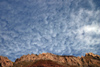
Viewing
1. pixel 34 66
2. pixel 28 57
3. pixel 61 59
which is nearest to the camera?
pixel 34 66

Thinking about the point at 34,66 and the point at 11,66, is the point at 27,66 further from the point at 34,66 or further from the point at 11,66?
the point at 11,66

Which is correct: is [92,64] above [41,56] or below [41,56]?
below

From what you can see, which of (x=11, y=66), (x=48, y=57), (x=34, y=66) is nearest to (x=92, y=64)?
(x=48, y=57)

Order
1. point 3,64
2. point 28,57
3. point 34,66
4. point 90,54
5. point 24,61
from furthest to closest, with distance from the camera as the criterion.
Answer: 1. point 90,54
2. point 28,57
3. point 24,61
4. point 3,64
5. point 34,66

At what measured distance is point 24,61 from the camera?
105 metres

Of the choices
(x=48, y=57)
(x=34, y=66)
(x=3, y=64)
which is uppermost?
(x=48, y=57)

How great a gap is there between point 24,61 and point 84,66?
2917 inches

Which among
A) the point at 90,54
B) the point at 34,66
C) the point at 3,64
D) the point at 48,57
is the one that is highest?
the point at 90,54

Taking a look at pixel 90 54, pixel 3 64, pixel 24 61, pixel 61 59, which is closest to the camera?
pixel 3 64

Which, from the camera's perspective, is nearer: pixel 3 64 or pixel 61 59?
pixel 3 64

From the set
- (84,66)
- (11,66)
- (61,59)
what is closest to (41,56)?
(61,59)

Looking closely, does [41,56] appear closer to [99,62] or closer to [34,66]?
[34,66]

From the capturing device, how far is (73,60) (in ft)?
400

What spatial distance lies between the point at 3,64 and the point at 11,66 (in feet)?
28.1
